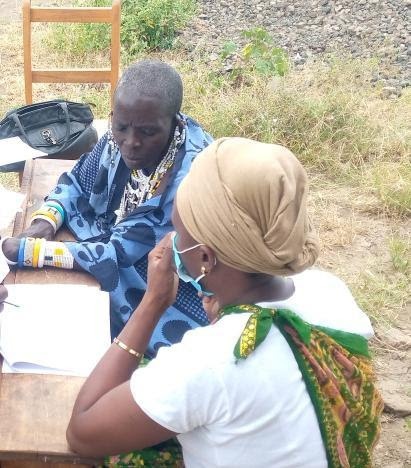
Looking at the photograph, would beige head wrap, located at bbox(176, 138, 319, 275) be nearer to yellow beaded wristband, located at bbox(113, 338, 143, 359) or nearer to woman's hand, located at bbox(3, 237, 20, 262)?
yellow beaded wristband, located at bbox(113, 338, 143, 359)

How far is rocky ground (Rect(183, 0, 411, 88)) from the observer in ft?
21.5

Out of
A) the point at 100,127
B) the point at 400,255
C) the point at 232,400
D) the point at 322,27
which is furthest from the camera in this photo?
the point at 322,27

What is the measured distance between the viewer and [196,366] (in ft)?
4.84

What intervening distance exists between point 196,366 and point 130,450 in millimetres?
288

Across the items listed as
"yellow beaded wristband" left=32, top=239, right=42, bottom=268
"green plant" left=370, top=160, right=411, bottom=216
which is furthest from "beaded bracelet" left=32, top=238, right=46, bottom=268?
"green plant" left=370, top=160, right=411, bottom=216

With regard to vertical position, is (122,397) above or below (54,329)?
above

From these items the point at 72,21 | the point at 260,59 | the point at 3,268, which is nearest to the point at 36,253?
the point at 3,268

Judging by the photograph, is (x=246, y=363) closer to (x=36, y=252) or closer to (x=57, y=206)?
(x=36, y=252)

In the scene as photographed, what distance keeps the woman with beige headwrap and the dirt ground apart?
50.5 inches

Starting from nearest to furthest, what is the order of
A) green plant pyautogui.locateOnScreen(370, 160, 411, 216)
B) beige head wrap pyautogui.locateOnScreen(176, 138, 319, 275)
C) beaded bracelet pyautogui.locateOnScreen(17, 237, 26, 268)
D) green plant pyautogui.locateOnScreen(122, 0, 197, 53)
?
beige head wrap pyautogui.locateOnScreen(176, 138, 319, 275), beaded bracelet pyautogui.locateOnScreen(17, 237, 26, 268), green plant pyautogui.locateOnScreen(370, 160, 411, 216), green plant pyautogui.locateOnScreen(122, 0, 197, 53)

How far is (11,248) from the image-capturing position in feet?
7.84

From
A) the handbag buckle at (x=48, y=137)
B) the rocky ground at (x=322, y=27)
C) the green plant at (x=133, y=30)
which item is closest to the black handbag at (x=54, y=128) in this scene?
the handbag buckle at (x=48, y=137)

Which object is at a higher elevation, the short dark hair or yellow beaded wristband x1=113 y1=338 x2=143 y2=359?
the short dark hair

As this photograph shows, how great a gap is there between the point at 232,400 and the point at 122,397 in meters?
0.25
